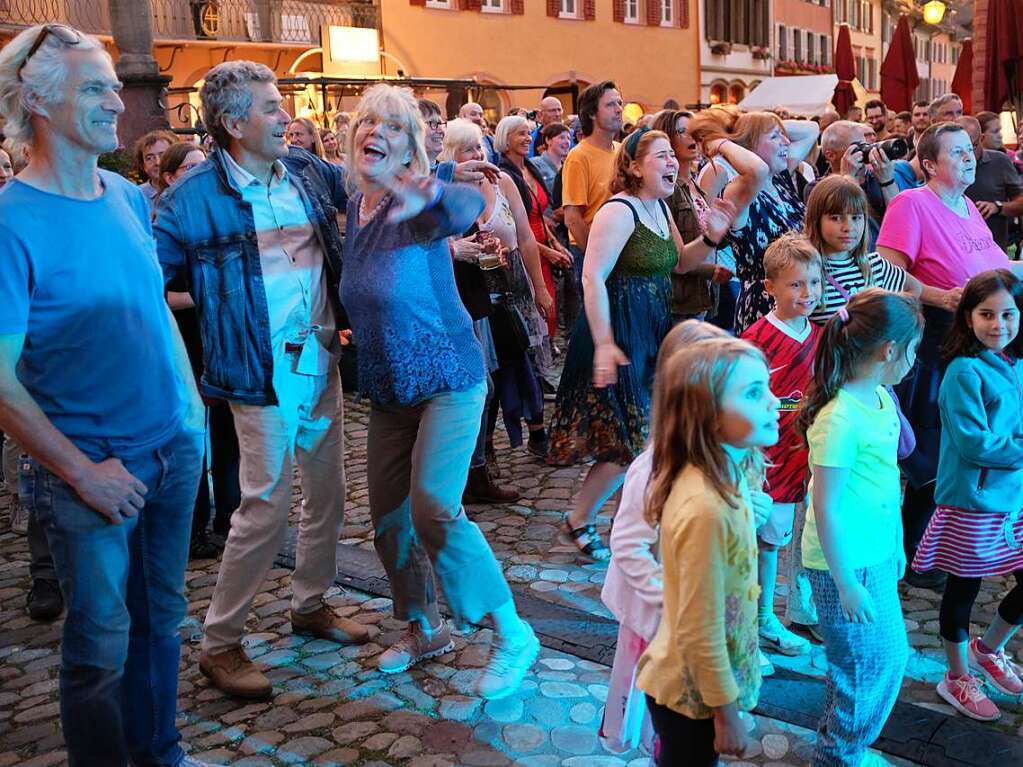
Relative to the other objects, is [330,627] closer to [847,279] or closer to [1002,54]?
[847,279]

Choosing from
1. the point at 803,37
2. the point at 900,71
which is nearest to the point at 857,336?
the point at 900,71

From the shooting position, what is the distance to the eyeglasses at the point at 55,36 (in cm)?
290

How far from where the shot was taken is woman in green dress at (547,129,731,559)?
4.88 meters

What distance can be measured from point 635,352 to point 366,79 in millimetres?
10159

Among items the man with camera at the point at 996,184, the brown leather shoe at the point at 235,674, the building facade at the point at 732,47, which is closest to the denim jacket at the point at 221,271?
the brown leather shoe at the point at 235,674

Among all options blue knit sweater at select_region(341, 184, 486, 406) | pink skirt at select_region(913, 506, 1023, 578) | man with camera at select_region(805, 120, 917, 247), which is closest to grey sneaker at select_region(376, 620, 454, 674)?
blue knit sweater at select_region(341, 184, 486, 406)

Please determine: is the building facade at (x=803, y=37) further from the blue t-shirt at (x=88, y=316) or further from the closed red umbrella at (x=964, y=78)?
the blue t-shirt at (x=88, y=316)

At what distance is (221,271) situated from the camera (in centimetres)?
392

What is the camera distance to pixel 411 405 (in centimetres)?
392

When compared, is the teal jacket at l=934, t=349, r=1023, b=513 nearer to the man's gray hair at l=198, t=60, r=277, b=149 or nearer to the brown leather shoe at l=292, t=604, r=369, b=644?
the brown leather shoe at l=292, t=604, r=369, b=644

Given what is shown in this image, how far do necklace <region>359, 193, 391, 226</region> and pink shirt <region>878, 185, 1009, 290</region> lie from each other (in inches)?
106

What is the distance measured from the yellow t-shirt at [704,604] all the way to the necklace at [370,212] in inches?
66.7

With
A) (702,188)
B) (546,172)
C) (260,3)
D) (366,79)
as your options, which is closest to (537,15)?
(260,3)

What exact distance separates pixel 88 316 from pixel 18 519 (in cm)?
340
